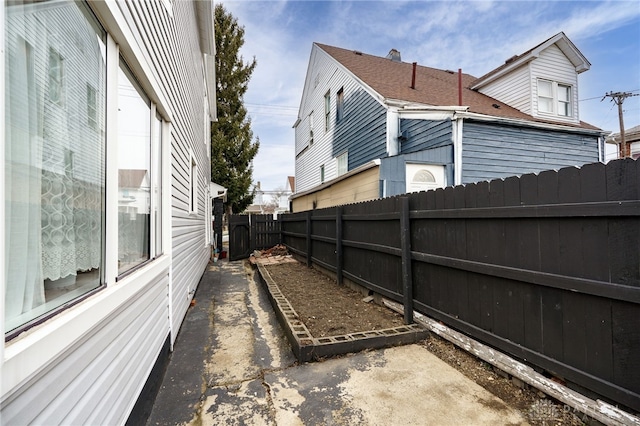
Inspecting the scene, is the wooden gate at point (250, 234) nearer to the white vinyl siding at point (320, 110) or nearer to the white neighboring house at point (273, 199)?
the white vinyl siding at point (320, 110)

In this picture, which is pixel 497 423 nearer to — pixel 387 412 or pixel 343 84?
pixel 387 412

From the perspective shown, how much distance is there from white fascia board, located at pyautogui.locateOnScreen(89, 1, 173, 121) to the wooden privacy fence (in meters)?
2.73

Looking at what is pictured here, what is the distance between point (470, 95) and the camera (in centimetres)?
1002

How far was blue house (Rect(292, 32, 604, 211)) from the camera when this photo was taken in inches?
287

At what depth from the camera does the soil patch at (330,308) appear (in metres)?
3.39

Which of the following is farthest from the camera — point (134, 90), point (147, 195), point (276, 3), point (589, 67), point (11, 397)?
point (276, 3)

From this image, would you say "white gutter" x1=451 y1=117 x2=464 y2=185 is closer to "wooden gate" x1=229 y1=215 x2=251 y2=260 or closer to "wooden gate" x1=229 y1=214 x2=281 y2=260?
"wooden gate" x1=229 y1=214 x2=281 y2=260

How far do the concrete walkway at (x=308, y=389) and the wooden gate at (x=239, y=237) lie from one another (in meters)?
6.40

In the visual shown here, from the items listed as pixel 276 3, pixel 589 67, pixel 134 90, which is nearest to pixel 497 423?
pixel 134 90

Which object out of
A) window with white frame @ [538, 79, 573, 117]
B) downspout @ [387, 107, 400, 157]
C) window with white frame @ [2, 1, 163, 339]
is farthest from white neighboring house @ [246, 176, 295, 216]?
window with white frame @ [2, 1, 163, 339]

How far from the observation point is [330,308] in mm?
4117

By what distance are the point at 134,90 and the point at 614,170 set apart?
10.3 feet

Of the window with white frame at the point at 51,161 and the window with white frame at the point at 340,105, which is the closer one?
the window with white frame at the point at 51,161

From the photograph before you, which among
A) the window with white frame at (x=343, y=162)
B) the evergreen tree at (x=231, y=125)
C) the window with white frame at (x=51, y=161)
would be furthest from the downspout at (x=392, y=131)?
the evergreen tree at (x=231, y=125)
